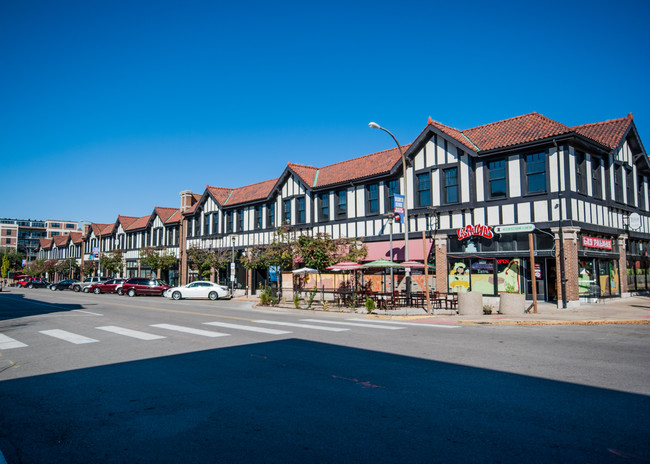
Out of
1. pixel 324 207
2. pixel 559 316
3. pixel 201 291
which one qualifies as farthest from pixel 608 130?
pixel 201 291

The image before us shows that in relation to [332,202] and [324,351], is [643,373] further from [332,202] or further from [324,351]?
[332,202]

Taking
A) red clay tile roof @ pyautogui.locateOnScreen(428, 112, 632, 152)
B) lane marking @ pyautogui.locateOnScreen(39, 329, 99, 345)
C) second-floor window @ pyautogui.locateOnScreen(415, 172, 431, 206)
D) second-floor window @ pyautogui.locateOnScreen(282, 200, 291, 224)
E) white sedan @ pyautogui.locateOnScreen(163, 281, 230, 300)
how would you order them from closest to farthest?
lane marking @ pyautogui.locateOnScreen(39, 329, 99, 345), red clay tile roof @ pyautogui.locateOnScreen(428, 112, 632, 152), second-floor window @ pyautogui.locateOnScreen(415, 172, 431, 206), white sedan @ pyautogui.locateOnScreen(163, 281, 230, 300), second-floor window @ pyautogui.locateOnScreen(282, 200, 291, 224)

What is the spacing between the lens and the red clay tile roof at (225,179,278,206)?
39000 millimetres

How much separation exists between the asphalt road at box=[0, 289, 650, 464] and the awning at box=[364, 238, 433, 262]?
48.3 feet

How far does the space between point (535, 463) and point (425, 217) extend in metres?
22.8

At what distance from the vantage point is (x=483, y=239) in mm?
24047

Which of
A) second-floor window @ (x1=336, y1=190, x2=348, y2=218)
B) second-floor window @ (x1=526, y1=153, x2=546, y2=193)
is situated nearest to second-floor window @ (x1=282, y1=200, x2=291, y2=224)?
second-floor window @ (x1=336, y1=190, x2=348, y2=218)

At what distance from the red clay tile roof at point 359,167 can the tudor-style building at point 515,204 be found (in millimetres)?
135

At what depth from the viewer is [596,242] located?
23047 mm

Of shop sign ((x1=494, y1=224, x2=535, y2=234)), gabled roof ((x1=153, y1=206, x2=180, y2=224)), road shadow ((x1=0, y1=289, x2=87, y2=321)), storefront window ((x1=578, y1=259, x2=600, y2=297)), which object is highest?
gabled roof ((x1=153, y1=206, x2=180, y2=224))

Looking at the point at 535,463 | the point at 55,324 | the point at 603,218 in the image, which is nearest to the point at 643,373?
the point at 535,463

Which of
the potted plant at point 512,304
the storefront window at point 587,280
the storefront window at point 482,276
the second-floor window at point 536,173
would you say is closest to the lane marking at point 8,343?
the potted plant at point 512,304

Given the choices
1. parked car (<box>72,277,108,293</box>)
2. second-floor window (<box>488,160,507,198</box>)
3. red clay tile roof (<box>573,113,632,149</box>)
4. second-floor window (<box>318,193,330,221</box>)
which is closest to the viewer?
second-floor window (<box>488,160,507,198</box>)

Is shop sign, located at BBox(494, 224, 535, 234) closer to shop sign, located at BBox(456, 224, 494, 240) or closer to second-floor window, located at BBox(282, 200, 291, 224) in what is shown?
shop sign, located at BBox(456, 224, 494, 240)
